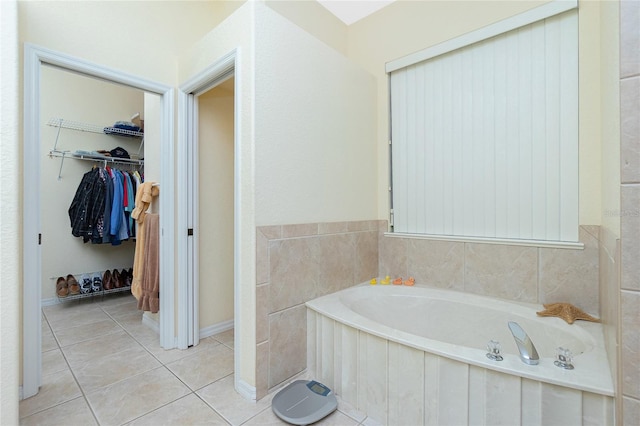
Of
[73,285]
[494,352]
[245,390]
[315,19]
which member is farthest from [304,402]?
[73,285]

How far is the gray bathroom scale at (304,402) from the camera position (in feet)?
4.60

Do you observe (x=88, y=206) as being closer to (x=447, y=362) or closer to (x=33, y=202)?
(x=33, y=202)

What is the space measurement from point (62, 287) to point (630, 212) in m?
4.52

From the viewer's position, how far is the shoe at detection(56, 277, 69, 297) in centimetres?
313

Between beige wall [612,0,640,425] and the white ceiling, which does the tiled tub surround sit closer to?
beige wall [612,0,640,425]

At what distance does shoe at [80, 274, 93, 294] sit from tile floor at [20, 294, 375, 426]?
0.68 metres

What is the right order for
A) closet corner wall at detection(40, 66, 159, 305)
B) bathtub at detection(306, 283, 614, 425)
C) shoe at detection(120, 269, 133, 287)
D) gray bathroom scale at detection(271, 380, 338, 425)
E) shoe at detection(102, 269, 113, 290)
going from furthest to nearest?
1. shoe at detection(120, 269, 133, 287)
2. shoe at detection(102, 269, 113, 290)
3. closet corner wall at detection(40, 66, 159, 305)
4. gray bathroom scale at detection(271, 380, 338, 425)
5. bathtub at detection(306, 283, 614, 425)

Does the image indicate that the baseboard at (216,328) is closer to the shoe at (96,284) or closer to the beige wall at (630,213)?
the shoe at (96,284)

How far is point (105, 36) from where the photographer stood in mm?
1841

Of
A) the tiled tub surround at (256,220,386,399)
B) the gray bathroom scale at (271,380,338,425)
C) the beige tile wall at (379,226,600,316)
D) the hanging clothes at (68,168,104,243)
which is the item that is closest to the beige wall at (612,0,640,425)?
the beige tile wall at (379,226,600,316)

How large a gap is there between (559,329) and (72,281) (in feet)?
14.8

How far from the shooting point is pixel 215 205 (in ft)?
8.13

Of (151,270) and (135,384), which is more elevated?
(151,270)

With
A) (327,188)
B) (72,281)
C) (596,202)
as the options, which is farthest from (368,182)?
(72,281)
